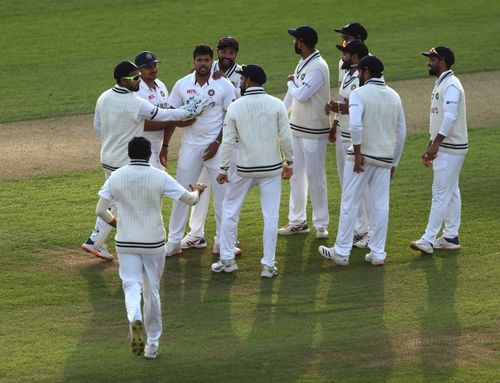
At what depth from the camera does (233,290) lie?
36.7 ft

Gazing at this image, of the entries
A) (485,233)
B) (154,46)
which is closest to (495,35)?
(154,46)

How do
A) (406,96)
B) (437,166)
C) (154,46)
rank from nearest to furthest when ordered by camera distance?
(437,166) → (406,96) → (154,46)

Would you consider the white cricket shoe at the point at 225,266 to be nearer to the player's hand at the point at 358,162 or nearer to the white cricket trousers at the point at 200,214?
the white cricket trousers at the point at 200,214

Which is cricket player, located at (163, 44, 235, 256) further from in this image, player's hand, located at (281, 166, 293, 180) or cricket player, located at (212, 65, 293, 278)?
player's hand, located at (281, 166, 293, 180)

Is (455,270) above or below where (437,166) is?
below

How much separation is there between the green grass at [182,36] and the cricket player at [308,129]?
6.58m

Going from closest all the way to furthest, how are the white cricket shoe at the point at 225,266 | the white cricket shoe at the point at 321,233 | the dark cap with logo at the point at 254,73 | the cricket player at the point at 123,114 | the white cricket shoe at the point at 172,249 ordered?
the dark cap with logo at the point at 254,73 → the cricket player at the point at 123,114 → the white cricket shoe at the point at 225,266 → the white cricket shoe at the point at 172,249 → the white cricket shoe at the point at 321,233

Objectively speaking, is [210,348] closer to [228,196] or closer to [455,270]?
[228,196]

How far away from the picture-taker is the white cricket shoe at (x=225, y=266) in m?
Answer: 11.6

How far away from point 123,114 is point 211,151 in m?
1.08

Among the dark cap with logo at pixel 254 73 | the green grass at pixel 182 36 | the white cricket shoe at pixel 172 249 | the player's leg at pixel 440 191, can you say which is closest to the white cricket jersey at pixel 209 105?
the dark cap with logo at pixel 254 73

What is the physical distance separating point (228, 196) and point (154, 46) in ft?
37.5

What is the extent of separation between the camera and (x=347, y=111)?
12.1 meters

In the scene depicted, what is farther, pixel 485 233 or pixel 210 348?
pixel 485 233
